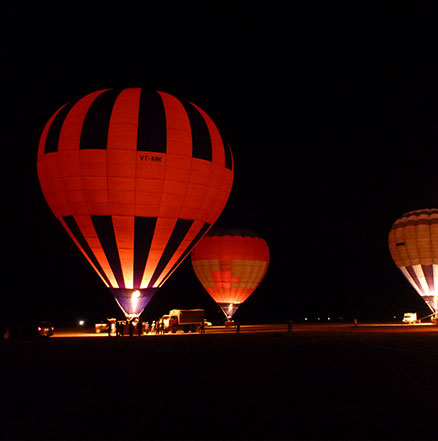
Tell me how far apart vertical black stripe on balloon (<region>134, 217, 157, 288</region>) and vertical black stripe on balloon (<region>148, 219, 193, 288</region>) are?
32.2 inches

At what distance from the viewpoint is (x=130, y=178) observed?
24578 mm

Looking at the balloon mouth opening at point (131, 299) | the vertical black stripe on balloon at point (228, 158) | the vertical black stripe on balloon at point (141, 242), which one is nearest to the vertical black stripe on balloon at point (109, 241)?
the balloon mouth opening at point (131, 299)

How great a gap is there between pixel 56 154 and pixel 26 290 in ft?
213

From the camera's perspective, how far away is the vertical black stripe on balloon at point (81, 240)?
25.8m

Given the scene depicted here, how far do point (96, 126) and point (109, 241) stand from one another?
5.15 m

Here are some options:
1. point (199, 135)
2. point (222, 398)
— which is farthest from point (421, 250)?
point (222, 398)

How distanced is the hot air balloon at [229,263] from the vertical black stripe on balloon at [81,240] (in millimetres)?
17710

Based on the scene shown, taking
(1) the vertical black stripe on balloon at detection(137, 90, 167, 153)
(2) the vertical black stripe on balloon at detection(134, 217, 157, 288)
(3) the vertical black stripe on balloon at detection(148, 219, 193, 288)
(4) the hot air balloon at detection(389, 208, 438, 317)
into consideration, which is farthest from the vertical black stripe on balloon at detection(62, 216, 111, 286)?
(4) the hot air balloon at detection(389, 208, 438, 317)

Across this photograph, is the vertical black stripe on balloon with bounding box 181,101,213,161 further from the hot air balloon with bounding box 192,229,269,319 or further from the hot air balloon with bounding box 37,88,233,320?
the hot air balloon with bounding box 192,229,269,319

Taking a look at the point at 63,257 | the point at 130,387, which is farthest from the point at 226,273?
the point at 63,257

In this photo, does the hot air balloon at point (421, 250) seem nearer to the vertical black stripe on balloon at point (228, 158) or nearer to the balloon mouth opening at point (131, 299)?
the vertical black stripe on balloon at point (228, 158)

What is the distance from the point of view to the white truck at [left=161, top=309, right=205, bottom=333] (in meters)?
35.7

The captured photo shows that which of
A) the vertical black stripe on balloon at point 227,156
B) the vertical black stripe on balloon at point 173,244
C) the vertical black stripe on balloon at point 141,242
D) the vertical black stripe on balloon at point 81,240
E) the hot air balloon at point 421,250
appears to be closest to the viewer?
the vertical black stripe on balloon at point 141,242

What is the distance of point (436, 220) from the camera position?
142 feet
